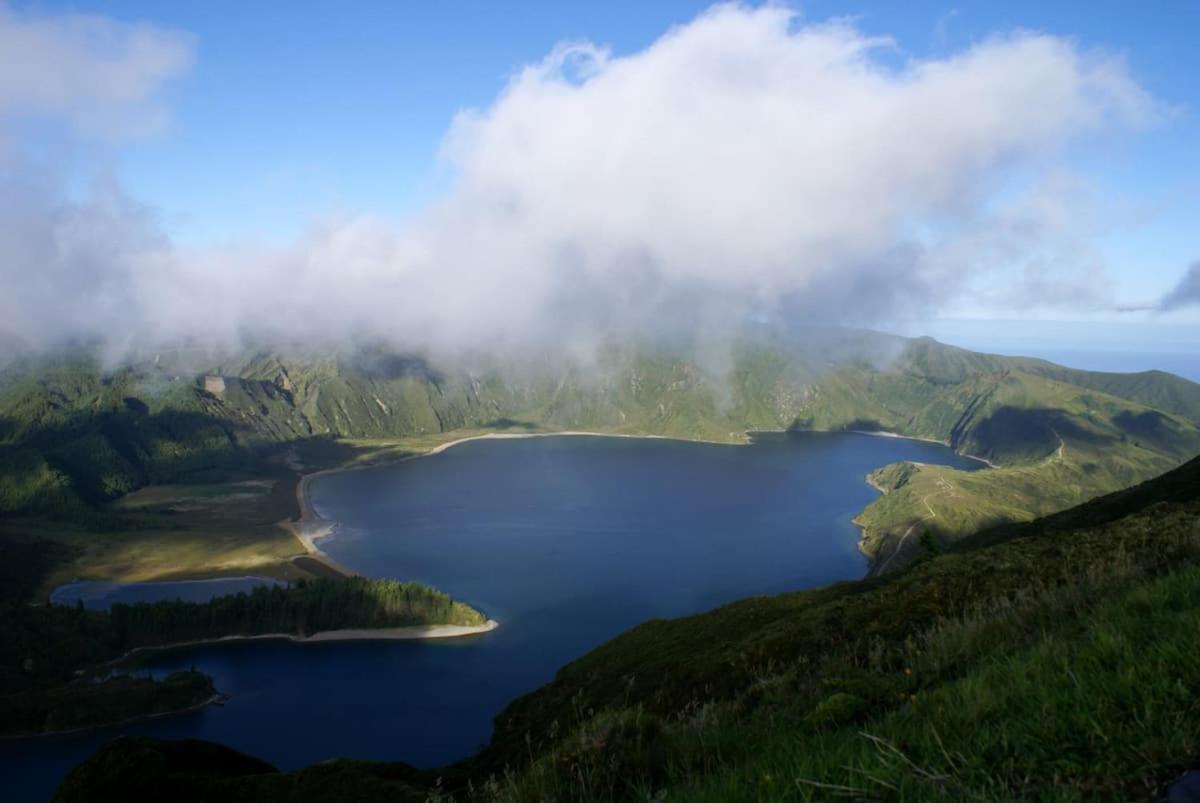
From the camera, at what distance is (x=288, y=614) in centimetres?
10819

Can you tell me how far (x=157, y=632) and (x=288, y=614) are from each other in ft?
63.8

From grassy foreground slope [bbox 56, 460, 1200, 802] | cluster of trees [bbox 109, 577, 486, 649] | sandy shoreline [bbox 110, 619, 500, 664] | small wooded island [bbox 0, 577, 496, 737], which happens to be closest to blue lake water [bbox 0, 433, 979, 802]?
sandy shoreline [bbox 110, 619, 500, 664]

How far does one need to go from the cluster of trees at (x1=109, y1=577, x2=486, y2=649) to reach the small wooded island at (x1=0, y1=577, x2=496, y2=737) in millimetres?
161

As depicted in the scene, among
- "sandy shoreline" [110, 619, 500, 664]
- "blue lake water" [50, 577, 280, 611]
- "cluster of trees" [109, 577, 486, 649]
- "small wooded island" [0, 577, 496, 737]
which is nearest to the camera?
"small wooded island" [0, 577, 496, 737]

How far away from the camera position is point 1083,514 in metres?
52.3

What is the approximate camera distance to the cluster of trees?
105 meters

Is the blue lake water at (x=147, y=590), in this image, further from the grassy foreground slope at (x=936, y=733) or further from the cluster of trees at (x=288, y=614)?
the grassy foreground slope at (x=936, y=733)

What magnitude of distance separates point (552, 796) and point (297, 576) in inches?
5711

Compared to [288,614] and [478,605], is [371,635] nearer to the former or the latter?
[288,614]

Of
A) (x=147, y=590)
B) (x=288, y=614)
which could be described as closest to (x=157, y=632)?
(x=288, y=614)

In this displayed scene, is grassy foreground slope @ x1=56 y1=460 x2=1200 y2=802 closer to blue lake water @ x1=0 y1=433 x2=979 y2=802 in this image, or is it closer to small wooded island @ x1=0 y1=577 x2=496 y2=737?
blue lake water @ x1=0 y1=433 x2=979 y2=802

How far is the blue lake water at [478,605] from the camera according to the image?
7606 centimetres

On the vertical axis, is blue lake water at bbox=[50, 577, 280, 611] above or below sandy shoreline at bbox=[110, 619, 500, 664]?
above

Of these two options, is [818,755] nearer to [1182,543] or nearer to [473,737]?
[1182,543]
